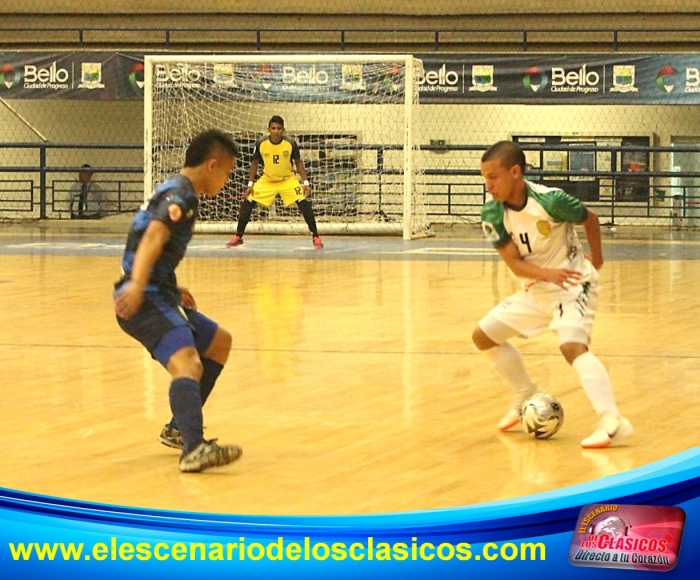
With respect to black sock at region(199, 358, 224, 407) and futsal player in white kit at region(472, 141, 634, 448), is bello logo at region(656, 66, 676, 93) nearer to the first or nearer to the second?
futsal player in white kit at region(472, 141, 634, 448)

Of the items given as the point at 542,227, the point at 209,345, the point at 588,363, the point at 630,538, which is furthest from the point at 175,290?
the point at 630,538

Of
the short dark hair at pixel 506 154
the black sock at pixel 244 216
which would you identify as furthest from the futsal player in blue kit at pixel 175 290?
the black sock at pixel 244 216

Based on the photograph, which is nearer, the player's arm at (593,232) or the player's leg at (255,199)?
the player's arm at (593,232)

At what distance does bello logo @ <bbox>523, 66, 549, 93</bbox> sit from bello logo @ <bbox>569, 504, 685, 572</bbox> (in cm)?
2294

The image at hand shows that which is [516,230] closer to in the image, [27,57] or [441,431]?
[441,431]

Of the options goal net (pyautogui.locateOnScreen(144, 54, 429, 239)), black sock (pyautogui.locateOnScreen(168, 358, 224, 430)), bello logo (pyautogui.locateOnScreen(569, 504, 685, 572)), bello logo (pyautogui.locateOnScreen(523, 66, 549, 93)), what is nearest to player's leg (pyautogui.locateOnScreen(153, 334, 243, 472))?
black sock (pyautogui.locateOnScreen(168, 358, 224, 430))

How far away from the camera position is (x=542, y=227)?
21.4ft

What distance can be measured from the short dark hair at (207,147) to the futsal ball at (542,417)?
1.87 m

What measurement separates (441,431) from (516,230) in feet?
3.41

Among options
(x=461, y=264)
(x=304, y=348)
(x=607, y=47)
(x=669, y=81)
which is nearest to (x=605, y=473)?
(x=304, y=348)

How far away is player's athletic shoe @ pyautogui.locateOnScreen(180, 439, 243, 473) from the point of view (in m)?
5.63

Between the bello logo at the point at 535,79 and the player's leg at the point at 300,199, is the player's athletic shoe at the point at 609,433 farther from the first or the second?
the bello logo at the point at 535,79

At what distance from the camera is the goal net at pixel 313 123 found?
77.7 feet

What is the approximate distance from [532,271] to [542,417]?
0.70m
